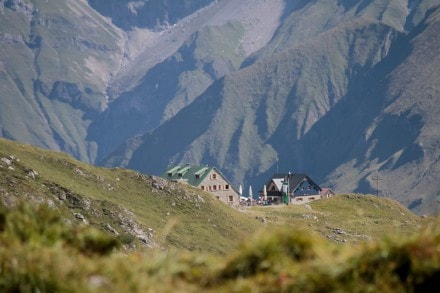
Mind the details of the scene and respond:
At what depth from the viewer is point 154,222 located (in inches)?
4065

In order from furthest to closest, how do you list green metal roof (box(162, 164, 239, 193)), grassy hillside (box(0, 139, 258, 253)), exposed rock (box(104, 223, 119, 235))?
green metal roof (box(162, 164, 239, 193)) → grassy hillside (box(0, 139, 258, 253)) → exposed rock (box(104, 223, 119, 235))

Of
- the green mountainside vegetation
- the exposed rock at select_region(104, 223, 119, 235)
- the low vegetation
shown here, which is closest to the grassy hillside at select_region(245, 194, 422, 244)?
the exposed rock at select_region(104, 223, 119, 235)

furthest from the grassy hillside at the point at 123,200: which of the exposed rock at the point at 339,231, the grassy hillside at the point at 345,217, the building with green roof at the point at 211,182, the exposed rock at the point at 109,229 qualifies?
the building with green roof at the point at 211,182

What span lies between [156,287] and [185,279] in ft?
3.28

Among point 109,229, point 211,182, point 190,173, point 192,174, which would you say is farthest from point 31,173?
point 190,173

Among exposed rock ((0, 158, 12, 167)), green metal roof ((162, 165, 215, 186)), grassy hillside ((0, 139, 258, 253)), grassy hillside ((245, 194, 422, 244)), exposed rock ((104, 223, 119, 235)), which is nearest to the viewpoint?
exposed rock ((104, 223, 119, 235))

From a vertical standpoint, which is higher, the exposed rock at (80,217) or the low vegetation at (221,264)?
the exposed rock at (80,217)

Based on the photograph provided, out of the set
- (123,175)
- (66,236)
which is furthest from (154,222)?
(66,236)

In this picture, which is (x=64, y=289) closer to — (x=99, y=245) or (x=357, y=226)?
(x=99, y=245)

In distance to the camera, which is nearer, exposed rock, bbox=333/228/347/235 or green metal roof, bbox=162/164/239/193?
exposed rock, bbox=333/228/347/235

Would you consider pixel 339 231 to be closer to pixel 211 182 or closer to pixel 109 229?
pixel 109 229

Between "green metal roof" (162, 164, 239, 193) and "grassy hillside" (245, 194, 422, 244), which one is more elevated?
"green metal roof" (162, 164, 239, 193)

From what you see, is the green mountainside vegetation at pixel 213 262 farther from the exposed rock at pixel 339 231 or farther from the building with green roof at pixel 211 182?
the building with green roof at pixel 211 182

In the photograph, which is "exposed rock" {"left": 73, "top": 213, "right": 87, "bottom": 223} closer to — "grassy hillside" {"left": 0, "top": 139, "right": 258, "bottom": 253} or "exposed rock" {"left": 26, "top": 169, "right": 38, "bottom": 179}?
"grassy hillside" {"left": 0, "top": 139, "right": 258, "bottom": 253}
